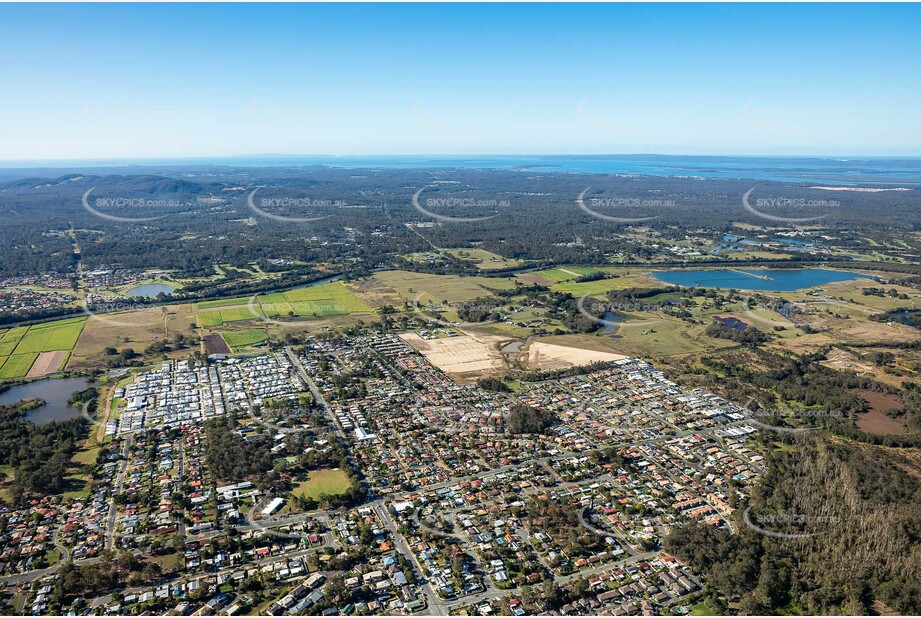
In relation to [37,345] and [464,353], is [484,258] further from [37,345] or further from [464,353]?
[37,345]

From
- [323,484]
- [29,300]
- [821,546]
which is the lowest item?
[821,546]

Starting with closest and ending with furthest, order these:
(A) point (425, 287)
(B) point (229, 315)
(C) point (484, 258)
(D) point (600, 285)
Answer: (B) point (229, 315) → (A) point (425, 287) → (D) point (600, 285) → (C) point (484, 258)

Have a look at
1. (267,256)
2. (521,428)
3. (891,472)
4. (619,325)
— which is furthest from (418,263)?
(891,472)

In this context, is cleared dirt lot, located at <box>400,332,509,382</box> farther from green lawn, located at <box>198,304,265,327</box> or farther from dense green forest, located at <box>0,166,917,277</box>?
dense green forest, located at <box>0,166,917,277</box>

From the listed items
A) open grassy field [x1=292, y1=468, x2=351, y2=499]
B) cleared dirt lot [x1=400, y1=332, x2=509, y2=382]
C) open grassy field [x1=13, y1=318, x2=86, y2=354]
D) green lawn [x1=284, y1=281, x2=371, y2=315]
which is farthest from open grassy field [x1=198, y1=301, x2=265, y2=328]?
open grassy field [x1=292, y1=468, x2=351, y2=499]

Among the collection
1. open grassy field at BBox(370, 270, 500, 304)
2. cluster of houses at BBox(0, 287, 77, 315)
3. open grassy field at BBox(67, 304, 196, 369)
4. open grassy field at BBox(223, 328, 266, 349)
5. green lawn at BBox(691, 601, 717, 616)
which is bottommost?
green lawn at BBox(691, 601, 717, 616)

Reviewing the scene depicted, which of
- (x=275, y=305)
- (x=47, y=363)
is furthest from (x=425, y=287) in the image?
(x=47, y=363)

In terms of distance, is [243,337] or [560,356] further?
[243,337]
